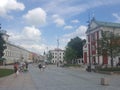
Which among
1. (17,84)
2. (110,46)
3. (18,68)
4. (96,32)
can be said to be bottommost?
(17,84)

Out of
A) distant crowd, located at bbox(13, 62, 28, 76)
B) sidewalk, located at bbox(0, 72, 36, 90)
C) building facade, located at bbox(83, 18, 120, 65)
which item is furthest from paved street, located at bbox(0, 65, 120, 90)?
building facade, located at bbox(83, 18, 120, 65)

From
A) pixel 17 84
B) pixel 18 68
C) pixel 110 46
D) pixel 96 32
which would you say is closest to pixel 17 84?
pixel 17 84

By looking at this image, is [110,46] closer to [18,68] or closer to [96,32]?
[18,68]

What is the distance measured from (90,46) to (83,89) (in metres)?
89.6

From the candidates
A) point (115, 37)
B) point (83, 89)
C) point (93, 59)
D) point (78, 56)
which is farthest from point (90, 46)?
point (83, 89)

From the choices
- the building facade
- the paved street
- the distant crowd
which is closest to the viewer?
the paved street

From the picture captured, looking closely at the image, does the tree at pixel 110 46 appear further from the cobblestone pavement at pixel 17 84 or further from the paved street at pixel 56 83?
the cobblestone pavement at pixel 17 84

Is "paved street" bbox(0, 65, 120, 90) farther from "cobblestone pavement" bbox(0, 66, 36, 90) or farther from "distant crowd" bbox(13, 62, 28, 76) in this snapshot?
"distant crowd" bbox(13, 62, 28, 76)

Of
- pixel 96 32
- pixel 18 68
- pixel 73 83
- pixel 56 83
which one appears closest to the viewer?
pixel 73 83

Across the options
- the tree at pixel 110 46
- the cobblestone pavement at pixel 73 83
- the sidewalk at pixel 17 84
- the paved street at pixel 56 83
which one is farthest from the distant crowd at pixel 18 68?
the tree at pixel 110 46

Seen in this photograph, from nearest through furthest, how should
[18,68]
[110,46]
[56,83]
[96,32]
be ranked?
[56,83] → [18,68] → [110,46] → [96,32]

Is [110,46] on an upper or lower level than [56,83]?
upper

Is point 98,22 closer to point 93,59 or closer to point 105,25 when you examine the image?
point 105,25

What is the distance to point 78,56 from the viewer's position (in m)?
132
